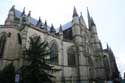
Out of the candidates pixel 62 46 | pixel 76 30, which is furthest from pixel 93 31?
pixel 62 46

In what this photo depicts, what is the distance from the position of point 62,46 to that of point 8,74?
40.9 ft

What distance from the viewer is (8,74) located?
19.3m

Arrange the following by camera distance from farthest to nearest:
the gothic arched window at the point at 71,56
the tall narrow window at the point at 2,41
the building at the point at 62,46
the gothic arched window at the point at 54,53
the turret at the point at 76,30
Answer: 1. the turret at the point at 76,30
2. the gothic arched window at the point at 71,56
3. the gothic arched window at the point at 54,53
4. the building at the point at 62,46
5. the tall narrow window at the point at 2,41

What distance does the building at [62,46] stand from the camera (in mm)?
23094

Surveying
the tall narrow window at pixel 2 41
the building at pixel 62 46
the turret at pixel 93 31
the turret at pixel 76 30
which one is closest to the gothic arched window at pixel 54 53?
the building at pixel 62 46

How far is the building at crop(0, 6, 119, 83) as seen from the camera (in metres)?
23.1

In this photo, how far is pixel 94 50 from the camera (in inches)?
1407

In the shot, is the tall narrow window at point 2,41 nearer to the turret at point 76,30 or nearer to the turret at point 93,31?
the turret at point 76,30

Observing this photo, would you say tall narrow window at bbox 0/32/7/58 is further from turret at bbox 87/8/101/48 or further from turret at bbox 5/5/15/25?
turret at bbox 87/8/101/48

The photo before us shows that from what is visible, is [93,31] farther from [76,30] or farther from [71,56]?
[71,56]

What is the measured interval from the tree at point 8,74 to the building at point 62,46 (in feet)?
4.21

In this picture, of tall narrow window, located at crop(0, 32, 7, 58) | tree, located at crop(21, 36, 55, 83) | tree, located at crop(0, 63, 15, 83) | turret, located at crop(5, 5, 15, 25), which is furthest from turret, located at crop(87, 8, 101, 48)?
tree, located at crop(0, 63, 15, 83)

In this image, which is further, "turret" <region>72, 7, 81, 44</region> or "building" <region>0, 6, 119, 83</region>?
"turret" <region>72, 7, 81, 44</region>

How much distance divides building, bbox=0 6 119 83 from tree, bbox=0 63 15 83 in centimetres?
128
